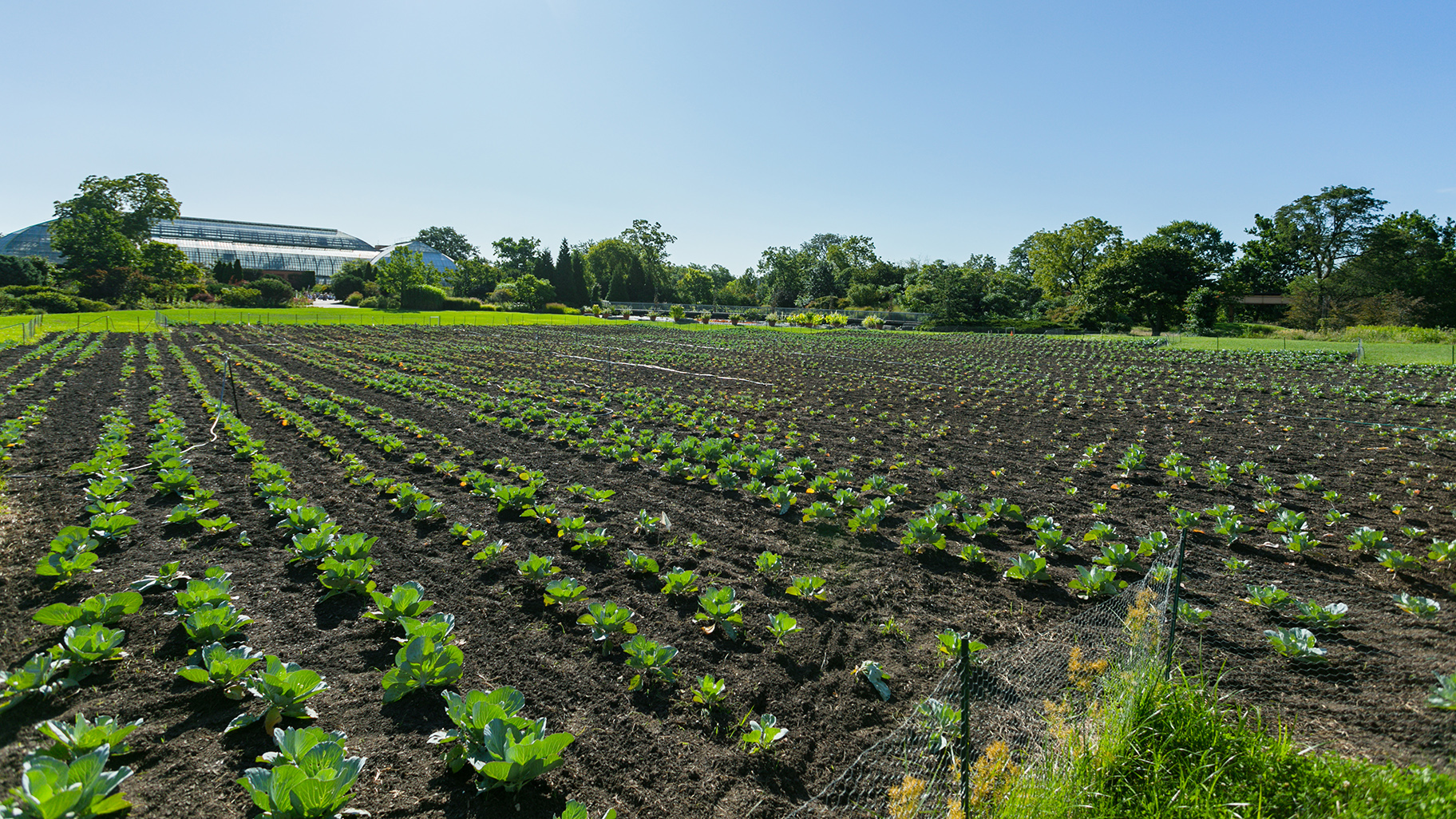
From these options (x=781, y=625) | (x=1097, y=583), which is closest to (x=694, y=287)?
(x=1097, y=583)

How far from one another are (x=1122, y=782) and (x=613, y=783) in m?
2.68

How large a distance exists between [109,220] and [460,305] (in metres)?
31.0

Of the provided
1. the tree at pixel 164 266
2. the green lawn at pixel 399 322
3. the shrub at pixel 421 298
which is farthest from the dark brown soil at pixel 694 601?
the tree at pixel 164 266

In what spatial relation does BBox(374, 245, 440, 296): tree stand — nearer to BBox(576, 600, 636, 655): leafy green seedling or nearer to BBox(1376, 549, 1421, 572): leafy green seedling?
BBox(576, 600, 636, 655): leafy green seedling

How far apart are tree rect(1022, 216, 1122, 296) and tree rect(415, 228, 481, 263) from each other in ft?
366

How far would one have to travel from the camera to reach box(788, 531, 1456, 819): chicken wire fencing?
3.17 m

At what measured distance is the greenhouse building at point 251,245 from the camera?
86375 mm

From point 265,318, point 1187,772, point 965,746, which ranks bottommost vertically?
point 1187,772

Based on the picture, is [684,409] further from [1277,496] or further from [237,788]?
[237,788]

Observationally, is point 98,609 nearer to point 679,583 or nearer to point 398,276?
point 679,583

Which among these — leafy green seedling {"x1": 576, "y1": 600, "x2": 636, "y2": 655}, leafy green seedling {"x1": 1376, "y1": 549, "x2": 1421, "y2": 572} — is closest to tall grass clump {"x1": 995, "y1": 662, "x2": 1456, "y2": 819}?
leafy green seedling {"x1": 576, "y1": 600, "x2": 636, "y2": 655}

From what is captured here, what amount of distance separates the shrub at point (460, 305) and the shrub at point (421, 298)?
88 centimetres

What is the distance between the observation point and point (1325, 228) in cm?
6625

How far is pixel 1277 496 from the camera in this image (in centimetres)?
822
